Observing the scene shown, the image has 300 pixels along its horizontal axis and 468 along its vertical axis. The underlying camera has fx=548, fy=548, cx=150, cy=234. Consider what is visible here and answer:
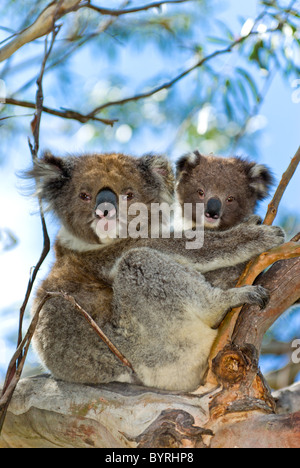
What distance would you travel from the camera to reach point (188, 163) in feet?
16.0

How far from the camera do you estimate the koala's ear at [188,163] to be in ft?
15.9

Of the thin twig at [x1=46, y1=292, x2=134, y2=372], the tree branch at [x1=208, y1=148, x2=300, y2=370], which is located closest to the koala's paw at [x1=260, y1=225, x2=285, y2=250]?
the tree branch at [x1=208, y1=148, x2=300, y2=370]

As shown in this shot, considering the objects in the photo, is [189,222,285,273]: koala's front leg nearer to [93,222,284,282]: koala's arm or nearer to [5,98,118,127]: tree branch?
[93,222,284,282]: koala's arm

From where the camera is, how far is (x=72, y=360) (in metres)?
3.65

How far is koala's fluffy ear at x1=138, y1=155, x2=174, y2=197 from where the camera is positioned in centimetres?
435

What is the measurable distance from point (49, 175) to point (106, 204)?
2.18 feet

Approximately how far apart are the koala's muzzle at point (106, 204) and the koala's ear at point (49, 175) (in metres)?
0.44

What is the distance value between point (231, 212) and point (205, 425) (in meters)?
1.86

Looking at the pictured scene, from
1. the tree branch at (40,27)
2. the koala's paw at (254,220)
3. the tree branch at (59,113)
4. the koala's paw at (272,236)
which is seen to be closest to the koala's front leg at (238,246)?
the koala's paw at (272,236)

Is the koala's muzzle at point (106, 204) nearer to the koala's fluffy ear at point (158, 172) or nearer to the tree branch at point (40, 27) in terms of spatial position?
the koala's fluffy ear at point (158, 172)
